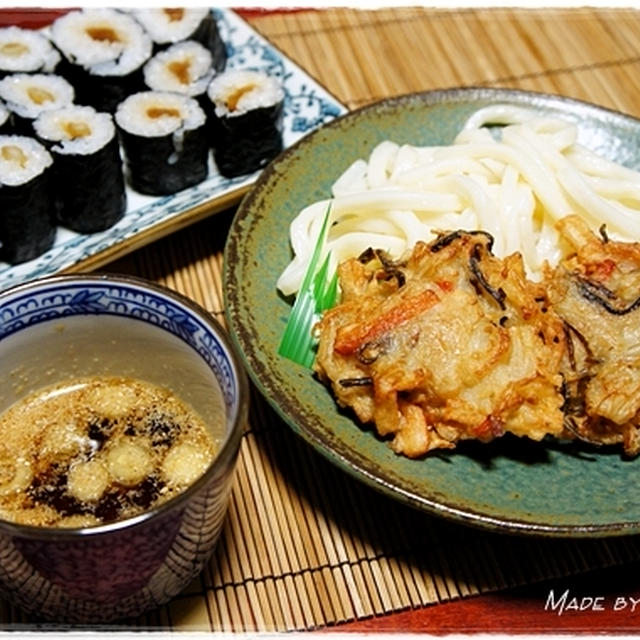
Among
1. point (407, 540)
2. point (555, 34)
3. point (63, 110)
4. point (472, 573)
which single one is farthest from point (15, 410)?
point (555, 34)

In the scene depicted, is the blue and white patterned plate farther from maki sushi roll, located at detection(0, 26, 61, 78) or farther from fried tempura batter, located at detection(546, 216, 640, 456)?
fried tempura batter, located at detection(546, 216, 640, 456)

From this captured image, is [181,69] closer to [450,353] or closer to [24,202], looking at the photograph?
[24,202]

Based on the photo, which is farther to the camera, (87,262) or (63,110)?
(63,110)

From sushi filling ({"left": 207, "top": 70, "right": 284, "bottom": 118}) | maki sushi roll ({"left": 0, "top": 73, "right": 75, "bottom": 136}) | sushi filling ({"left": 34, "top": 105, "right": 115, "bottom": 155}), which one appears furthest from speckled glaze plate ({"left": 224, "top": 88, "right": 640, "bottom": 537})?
maki sushi roll ({"left": 0, "top": 73, "right": 75, "bottom": 136})

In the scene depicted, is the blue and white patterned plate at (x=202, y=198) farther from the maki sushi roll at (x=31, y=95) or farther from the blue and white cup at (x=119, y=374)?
the blue and white cup at (x=119, y=374)

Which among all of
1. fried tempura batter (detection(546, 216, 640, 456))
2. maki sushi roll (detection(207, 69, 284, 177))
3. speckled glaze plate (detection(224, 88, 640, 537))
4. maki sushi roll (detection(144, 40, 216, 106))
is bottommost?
maki sushi roll (detection(144, 40, 216, 106))

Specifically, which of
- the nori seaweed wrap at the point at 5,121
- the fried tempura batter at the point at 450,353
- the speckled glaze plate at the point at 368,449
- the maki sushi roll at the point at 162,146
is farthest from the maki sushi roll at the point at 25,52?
the fried tempura batter at the point at 450,353

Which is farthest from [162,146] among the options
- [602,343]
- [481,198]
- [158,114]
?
[602,343]

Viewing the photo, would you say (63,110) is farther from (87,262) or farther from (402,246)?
(402,246)
